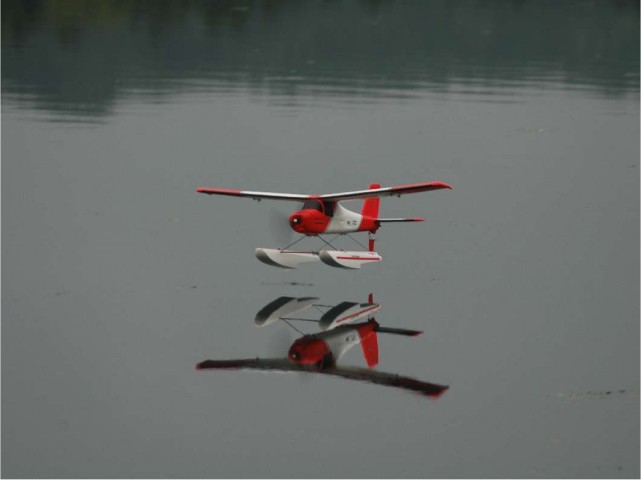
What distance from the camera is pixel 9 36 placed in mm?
51344

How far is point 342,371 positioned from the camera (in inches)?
645

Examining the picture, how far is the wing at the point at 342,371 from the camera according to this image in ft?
52.3

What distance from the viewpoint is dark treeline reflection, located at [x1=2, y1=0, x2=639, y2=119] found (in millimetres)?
41875

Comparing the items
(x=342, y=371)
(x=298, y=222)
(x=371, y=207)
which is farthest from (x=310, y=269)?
(x=342, y=371)

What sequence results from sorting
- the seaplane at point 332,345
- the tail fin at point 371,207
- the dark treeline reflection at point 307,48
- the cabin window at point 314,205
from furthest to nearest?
the dark treeline reflection at point 307,48, the tail fin at point 371,207, the cabin window at point 314,205, the seaplane at point 332,345

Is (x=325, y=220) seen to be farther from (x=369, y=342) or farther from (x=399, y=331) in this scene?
(x=369, y=342)

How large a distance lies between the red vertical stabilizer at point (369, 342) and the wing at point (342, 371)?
38cm

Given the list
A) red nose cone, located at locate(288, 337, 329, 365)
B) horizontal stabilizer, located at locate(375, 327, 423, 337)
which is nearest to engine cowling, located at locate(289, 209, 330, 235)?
horizontal stabilizer, located at locate(375, 327, 423, 337)

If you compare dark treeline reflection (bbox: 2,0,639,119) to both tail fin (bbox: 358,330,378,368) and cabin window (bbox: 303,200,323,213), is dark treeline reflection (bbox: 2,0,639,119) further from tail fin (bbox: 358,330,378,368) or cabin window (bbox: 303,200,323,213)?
tail fin (bbox: 358,330,378,368)

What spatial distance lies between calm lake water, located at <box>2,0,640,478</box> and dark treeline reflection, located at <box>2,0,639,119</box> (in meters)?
0.29

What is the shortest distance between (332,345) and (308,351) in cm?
39

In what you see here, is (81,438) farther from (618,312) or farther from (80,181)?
(80,181)

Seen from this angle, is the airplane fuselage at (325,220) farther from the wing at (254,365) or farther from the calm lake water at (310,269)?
the wing at (254,365)

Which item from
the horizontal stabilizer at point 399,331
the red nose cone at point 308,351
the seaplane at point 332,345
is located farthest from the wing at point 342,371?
the horizontal stabilizer at point 399,331
